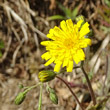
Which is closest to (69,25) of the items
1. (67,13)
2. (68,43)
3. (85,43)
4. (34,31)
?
(68,43)

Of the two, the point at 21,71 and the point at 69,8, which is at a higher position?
the point at 69,8

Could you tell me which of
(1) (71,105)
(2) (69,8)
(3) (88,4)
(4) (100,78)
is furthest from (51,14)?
(1) (71,105)

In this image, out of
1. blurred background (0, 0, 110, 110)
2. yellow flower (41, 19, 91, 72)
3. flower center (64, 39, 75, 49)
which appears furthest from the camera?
blurred background (0, 0, 110, 110)

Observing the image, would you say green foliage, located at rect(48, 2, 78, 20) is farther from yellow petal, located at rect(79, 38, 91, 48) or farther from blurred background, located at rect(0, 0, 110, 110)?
yellow petal, located at rect(79, 38, 91, 48)

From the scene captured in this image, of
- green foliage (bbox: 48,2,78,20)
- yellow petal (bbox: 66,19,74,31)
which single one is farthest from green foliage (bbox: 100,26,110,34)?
yellow petal (bbox: 66,19,74,31)

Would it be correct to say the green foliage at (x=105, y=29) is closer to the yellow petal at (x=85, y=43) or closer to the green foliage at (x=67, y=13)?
the green foliage at (x=67, y=13)

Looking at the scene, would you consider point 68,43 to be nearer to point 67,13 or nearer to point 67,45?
point 67,45

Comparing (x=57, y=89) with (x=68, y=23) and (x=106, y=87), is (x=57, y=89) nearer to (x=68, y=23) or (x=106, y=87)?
(x=106, y=87)

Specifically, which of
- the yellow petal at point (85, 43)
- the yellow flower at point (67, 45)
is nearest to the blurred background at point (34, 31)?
the yellow flower at point (67, 45)
